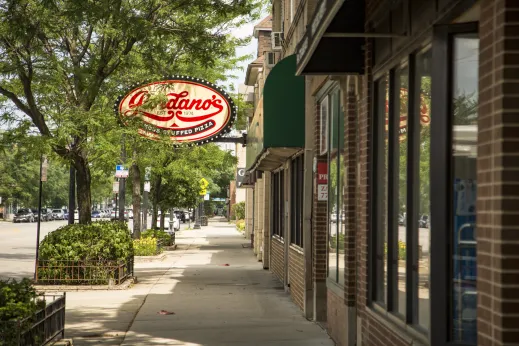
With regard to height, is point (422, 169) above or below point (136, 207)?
above

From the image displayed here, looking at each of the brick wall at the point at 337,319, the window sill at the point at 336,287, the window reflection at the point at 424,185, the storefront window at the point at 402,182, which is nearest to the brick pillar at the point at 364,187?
the brick wall at the point at 337,319

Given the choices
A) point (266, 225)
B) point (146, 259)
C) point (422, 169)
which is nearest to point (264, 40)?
point (146, 259)

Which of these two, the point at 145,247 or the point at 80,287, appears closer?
the point at 80,287

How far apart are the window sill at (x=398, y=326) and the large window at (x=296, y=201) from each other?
7182mm

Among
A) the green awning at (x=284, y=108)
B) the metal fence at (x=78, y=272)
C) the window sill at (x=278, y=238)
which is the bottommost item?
the metal fence at (x=78, y=272)

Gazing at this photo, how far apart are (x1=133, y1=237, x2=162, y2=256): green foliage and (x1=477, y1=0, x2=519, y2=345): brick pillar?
24.9 m

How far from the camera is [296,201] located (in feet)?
55.4

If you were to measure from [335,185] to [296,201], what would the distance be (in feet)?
16.7

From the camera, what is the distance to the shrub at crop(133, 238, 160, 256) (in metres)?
29.5

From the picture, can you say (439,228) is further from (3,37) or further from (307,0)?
(3,37)

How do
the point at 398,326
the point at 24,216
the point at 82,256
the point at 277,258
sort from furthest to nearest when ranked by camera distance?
the point at 24,216 < the point at 277,258 < the point at 82,256 < the point at 398,326

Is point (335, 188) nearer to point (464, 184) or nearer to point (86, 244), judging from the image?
point (464, 184)

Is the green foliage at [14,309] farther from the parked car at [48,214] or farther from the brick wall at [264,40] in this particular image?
the parked car at [48,214]

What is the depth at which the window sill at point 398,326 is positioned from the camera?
21.5ft
